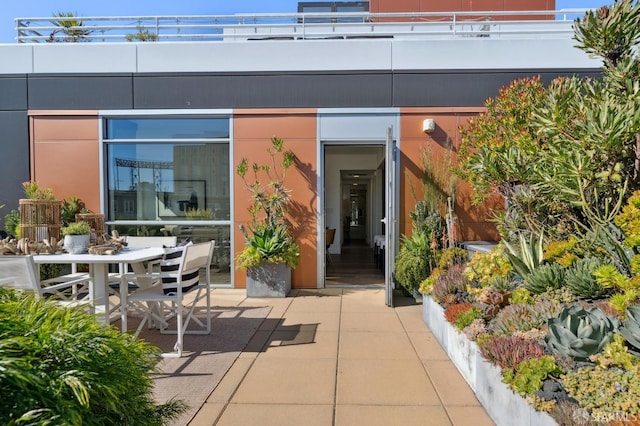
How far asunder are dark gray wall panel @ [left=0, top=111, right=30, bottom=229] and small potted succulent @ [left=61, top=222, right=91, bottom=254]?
13.3 feet

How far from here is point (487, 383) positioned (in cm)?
251

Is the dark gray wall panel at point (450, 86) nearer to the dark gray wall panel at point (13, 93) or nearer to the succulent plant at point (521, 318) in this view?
the succulent plant at point (521, 318)

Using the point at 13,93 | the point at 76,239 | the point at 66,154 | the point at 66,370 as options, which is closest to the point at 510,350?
the point at 66,370

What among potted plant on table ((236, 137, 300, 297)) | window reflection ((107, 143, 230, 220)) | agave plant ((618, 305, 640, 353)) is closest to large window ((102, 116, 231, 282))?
window reflection ((107, 143, 230, 220))

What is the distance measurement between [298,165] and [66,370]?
546cm

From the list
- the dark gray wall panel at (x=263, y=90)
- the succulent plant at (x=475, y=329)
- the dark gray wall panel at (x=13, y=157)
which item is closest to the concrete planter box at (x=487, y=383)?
the succulent plant at (x=475, y=329)

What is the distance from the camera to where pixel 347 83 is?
6270 millimetres

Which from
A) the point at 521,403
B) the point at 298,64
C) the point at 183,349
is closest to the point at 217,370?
the point at 183,349

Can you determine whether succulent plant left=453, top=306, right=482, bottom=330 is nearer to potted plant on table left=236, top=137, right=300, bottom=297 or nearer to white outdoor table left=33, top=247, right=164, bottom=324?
white outdoor table left=33, top=247, right=164, bottom=324

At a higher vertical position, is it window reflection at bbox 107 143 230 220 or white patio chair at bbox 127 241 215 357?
window reflection at bbox 107 143 230 220

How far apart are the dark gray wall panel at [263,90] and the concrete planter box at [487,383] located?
3.95 metres

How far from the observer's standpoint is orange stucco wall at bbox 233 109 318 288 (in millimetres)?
6359

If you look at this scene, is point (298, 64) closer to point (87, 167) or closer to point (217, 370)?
point (87, 167)

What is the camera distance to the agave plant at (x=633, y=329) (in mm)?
1989
